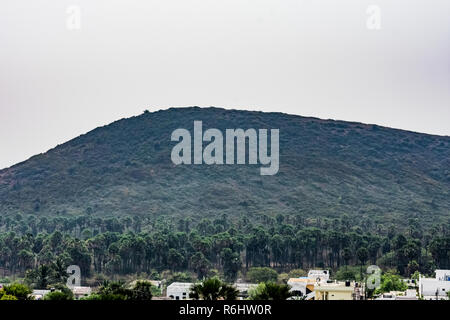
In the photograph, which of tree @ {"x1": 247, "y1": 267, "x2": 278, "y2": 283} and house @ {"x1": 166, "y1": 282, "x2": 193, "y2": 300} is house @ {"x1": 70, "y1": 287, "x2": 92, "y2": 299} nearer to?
house @ {"x1": 166, "y1": 282, "x2": 193, "y2": 300}

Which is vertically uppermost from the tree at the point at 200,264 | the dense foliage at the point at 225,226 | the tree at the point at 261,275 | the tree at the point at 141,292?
the dense foliage at the point at 225,226

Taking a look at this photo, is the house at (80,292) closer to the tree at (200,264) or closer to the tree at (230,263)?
the tree at (200,264)

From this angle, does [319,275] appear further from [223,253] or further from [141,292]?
[141,292]

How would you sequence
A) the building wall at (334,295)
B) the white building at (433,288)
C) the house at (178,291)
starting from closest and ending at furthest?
the building wall at (334,295) < the white building at (433,288) < the house at (178,291)

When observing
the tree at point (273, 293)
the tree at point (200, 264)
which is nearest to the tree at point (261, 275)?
the tree at point (200, 264)

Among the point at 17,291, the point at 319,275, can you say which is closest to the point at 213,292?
the point at 17,291

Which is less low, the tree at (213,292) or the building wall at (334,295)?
the tree at (213,292)

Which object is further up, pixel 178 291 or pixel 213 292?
pixel 213 292

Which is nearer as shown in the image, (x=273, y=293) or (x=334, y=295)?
(x=273, y=293)

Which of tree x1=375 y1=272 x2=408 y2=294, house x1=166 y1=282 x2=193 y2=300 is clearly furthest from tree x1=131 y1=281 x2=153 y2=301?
tree x1=375 y1=272 x2=408 y2=294

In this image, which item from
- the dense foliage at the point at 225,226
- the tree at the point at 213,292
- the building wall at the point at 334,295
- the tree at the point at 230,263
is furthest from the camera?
the dense foliage at the point at 225,226

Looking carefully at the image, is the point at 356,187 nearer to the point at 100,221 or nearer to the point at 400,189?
the point at 400,189

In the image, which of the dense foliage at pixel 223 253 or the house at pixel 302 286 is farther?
the dense foliage at pixel 223 253
